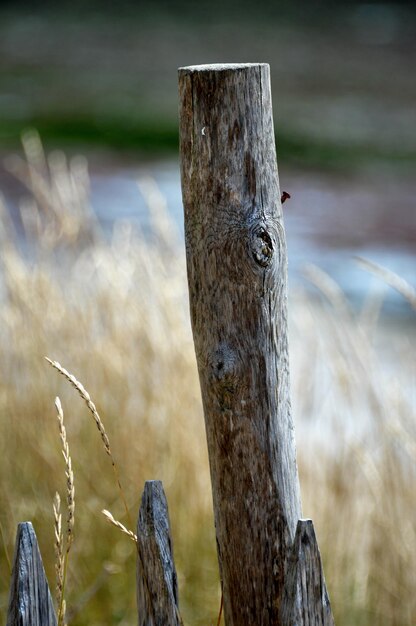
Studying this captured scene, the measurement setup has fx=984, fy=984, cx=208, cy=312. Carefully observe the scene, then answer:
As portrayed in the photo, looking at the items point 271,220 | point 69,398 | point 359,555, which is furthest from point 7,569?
point 271,220

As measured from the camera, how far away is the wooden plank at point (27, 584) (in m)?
1.13

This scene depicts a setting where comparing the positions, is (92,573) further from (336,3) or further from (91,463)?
(336,3)

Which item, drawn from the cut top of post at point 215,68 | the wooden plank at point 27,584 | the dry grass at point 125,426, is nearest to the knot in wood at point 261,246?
the cut top of post at point 215,68

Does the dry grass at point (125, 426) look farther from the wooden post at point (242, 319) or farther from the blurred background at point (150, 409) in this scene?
the wooden post at point (242, 319)

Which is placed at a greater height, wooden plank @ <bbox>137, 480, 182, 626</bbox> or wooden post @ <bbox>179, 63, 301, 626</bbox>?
wooden post @ <bbox>179, 63, 301, 626</bbox>

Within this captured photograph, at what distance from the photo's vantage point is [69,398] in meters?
2.33

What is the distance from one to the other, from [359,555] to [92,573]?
0.61m

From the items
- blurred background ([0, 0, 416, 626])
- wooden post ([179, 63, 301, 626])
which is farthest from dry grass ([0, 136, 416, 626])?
wooden post ([179, 63, 301, 626])

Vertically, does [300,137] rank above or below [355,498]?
above

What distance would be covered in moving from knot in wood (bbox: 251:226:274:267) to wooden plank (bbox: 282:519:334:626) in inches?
11.7

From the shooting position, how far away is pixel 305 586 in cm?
112

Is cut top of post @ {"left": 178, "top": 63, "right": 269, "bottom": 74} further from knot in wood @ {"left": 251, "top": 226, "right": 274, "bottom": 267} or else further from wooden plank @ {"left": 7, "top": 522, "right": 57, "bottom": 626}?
wooden plank @ {"left": 7, "top": 522, "right": 57, "bottom": 626}

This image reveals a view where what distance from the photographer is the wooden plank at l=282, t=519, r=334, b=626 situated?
3.63 feet

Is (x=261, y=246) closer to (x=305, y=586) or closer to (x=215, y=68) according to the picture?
(x=215, y=68)
